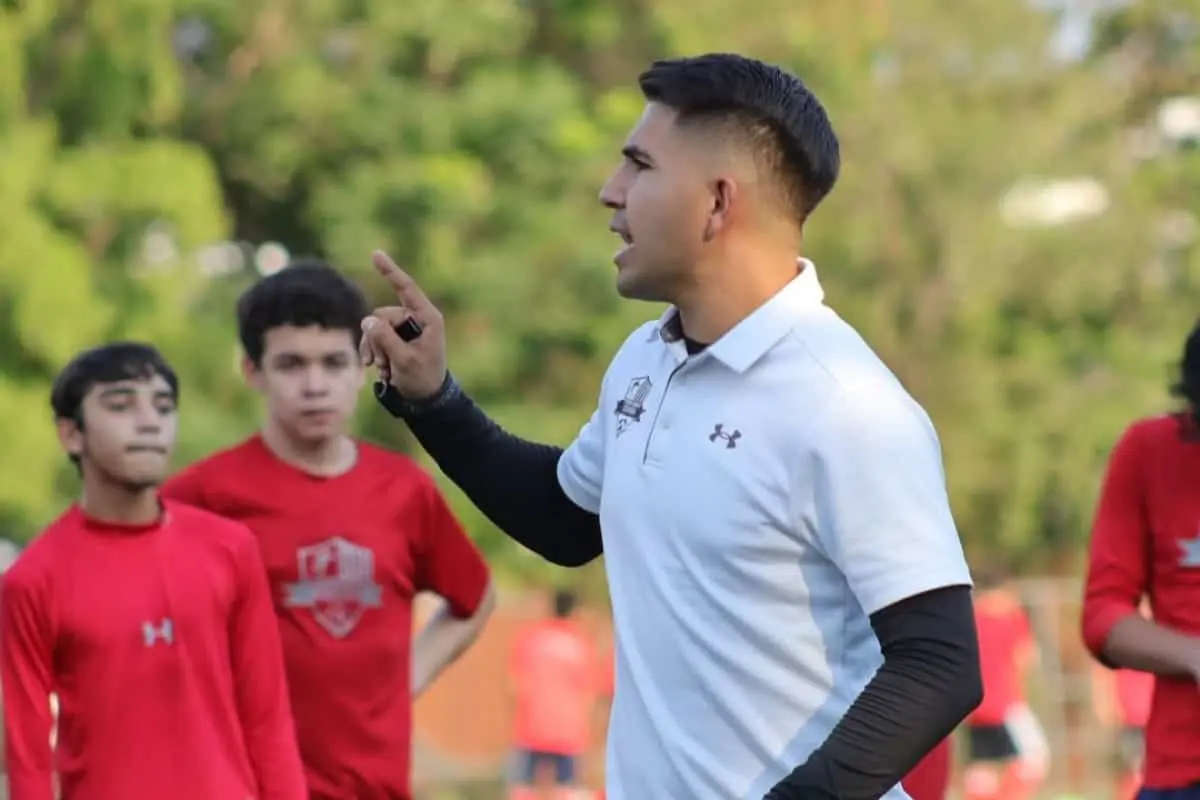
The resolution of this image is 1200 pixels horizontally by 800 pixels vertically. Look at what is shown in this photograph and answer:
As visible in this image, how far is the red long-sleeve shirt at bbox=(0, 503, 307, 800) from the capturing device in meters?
5.56

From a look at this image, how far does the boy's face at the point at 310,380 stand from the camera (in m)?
6.21

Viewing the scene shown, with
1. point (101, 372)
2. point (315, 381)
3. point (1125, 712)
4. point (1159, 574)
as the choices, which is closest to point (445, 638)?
point (315, 381)

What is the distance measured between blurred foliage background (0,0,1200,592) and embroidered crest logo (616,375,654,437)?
48.2ft

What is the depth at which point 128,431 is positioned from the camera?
19.5 feet

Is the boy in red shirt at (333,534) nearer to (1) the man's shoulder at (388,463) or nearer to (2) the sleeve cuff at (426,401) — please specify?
(1) the man's shoulder at (388,463)

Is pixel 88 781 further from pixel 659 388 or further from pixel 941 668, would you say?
pixel 941 668

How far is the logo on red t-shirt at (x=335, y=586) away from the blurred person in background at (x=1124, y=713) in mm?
5149

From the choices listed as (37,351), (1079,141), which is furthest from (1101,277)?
(37,351)

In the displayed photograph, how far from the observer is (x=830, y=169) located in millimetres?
3648

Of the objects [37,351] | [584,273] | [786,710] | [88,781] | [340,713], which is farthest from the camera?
[584,273]

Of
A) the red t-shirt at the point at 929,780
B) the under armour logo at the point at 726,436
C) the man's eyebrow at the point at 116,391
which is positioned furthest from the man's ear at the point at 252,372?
the under armour logo at the point at 726,436

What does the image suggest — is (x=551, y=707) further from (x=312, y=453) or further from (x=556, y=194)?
(x=312, y=453)

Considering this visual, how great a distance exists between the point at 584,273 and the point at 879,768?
63.4 ft

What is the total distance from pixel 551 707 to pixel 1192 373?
11725mm
